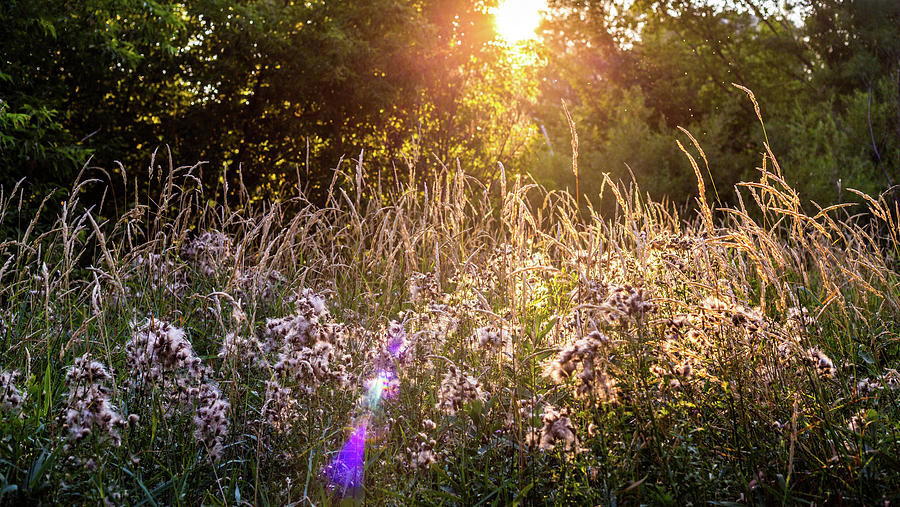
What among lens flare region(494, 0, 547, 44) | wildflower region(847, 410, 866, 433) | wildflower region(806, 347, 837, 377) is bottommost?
wildflower region(847, 410, 866, 433)

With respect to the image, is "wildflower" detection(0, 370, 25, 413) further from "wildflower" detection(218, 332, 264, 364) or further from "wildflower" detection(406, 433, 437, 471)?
"wildflower" detection(406, 433, 437, 471)

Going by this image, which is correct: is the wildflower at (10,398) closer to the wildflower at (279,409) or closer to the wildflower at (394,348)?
the wildflower at (279,409)

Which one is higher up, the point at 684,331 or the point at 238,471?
the point at 684,331

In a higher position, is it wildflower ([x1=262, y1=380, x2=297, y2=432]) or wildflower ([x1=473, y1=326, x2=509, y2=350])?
wildflower ([x1=473, y1=326, x2=509, y2=350])

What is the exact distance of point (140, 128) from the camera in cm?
826

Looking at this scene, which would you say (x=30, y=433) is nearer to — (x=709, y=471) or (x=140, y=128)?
(x=709, y=471)

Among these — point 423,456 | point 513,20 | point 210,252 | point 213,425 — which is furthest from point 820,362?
point 513,20

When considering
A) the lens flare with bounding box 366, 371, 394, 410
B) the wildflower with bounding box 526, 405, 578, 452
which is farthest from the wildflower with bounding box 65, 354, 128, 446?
the wildflower with bounding box 526, 405, 578, 452

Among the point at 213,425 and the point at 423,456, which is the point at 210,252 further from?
the point at 423,456

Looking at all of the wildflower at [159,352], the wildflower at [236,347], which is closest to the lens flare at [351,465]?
the wildflower at [236,347]

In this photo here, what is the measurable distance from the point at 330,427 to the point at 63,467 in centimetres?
81

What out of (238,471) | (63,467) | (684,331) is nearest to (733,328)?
(684,331)

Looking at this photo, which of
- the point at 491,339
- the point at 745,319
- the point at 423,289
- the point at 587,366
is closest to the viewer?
the point at 587,366

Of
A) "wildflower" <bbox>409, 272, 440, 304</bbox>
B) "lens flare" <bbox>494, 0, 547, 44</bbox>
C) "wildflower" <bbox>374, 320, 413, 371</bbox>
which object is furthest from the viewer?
"lens flare" <bbox>494, 0, 547, 44</bbox>
